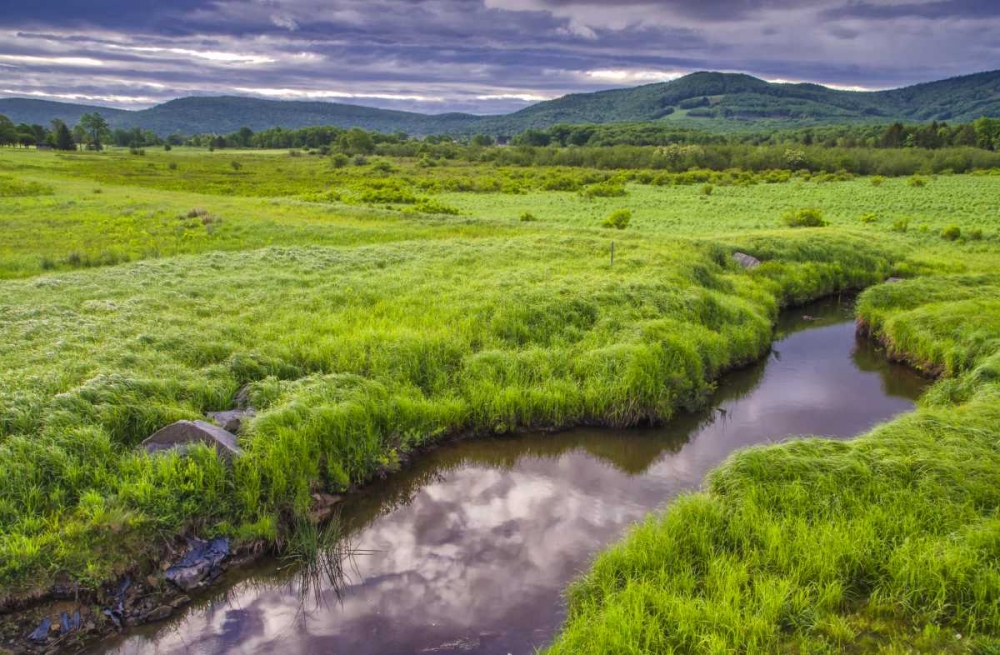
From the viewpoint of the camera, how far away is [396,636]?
700 cm

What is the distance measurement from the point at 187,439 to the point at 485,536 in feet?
15.7

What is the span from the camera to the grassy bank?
5977 mm

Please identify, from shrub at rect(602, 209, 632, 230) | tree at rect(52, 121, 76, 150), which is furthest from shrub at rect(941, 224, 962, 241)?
tree at rect(52, 121, 76, 150)

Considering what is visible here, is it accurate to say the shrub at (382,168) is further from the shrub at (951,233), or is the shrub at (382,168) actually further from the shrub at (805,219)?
the shrub at (951,233)

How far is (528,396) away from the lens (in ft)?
39.9

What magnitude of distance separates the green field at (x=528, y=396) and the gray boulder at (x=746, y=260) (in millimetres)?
552

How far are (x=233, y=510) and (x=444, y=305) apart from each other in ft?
28.9

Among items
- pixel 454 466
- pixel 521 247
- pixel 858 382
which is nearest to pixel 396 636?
pixel 454 466

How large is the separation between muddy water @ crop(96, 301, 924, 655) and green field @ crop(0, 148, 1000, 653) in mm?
654

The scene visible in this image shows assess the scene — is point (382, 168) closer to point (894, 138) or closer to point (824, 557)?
point (824, 557)

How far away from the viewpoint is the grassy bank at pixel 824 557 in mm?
5977

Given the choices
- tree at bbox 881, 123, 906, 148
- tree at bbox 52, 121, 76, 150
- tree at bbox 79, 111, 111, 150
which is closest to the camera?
tree at bbox 881, 123, 906, 148

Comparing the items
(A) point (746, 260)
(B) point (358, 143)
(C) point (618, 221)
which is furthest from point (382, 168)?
Answer: (A) point (746, 260)

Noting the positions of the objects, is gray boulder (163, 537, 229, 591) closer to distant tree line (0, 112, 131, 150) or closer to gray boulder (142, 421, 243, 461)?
gray boulder (142, 421, 243, 461)
